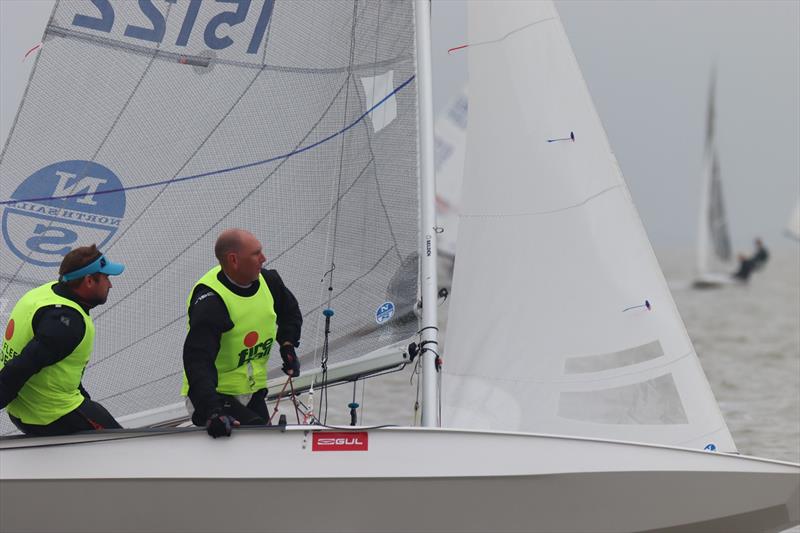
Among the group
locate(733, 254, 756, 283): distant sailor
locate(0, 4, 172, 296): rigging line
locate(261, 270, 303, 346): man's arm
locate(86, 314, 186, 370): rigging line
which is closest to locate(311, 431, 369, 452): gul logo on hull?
locate(261, 270, 303, 346): man's arm

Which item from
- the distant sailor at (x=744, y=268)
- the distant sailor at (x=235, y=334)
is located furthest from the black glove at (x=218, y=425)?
the distant sailor at (x=744, y=268)

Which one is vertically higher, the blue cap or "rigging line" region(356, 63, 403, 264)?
"rigging line" region(356, 63, 403, 264)

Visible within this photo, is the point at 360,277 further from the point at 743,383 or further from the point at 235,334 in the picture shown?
the point at 743,383

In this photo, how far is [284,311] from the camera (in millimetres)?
5109

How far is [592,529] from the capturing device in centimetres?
472

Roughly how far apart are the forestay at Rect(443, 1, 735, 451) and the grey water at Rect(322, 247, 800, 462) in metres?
0.27

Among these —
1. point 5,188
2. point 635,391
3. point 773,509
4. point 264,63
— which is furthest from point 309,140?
point 773,509

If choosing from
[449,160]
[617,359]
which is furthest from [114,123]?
[449,160]

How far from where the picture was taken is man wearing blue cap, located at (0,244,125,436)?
182 inches

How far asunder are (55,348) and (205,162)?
1199mm

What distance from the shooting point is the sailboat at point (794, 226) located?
24.9m

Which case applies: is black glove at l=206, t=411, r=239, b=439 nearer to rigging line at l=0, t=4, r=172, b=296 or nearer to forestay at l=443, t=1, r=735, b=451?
forestay at l=443, t=1, r=735, b=451

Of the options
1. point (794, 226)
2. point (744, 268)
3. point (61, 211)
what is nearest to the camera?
point (61, 211)

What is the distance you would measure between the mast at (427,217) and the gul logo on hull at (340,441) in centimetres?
48
